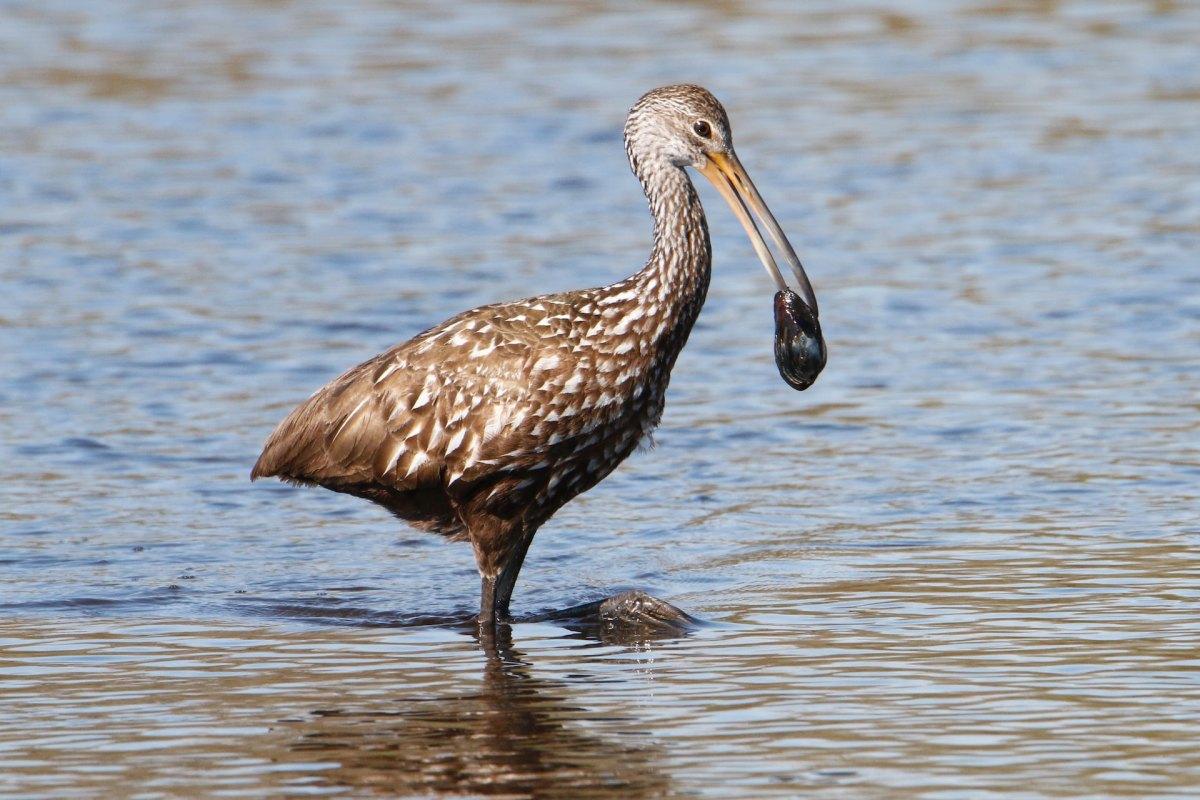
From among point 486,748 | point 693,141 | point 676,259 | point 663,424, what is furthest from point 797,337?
point 663,424

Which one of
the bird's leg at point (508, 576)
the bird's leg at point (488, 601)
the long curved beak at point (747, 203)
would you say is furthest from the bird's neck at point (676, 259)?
the bird's leg at point (488, 601)

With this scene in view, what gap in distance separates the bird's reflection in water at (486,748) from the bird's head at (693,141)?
2017 mm

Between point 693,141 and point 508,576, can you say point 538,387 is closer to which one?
point 508,576

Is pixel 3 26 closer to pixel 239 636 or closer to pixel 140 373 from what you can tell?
pixel 140 373

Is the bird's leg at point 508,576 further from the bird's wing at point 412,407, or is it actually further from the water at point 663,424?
the bird's wing at point 412,407

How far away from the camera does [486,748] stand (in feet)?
23.6

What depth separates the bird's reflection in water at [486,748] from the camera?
679 cm

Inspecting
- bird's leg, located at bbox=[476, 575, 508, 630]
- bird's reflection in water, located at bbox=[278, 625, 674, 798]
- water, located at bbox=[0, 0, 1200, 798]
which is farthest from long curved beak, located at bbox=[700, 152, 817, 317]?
bird's reflection in water, located at bbox=[278, 625, 674, 798]

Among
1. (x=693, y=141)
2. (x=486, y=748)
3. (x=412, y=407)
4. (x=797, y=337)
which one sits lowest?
(x=486, y=748)

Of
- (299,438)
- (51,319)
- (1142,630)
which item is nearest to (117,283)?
(51,319)

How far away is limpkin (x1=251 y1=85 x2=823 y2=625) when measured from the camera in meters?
8.35

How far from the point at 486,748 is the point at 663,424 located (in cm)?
492

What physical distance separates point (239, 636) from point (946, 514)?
10.7 ft

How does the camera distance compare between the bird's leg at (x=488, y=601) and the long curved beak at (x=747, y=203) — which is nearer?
the long curved beak at (x=747, y=203)
